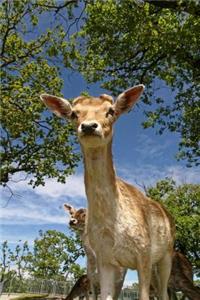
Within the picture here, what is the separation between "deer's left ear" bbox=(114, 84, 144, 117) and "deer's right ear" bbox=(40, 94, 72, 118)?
601mm

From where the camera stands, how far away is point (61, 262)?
222 feet

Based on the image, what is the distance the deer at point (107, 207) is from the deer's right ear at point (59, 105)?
0.07ft

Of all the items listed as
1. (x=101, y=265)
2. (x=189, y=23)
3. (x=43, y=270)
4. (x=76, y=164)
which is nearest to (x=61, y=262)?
(x=43, y=270)

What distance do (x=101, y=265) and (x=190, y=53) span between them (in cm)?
1106

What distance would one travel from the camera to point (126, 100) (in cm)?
599

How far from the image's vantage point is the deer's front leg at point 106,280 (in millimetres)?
5543

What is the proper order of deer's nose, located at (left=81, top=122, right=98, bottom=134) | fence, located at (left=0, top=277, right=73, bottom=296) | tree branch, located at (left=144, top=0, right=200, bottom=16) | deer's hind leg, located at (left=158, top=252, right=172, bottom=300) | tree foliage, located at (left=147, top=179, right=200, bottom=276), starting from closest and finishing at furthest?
1. deer's nose, located at (left=81, top=122, right=98, bottom=134)
2. deer's hind leg, located at (left=158, top=252, right=172, bottom=300)
3. tree branch, located at (left=144, top=0, right=200, bottom=16)
4. tree foliage, located at (left=147, top=179, right=200, bottom=276)
5. fence, located at (left=0, top=277, right=73, bottom=296)

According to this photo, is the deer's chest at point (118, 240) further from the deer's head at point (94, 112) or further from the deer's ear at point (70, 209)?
the deer's ear at point (70, 209)

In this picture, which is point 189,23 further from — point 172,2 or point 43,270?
point 43,270

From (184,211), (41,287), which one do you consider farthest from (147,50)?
(41,287)

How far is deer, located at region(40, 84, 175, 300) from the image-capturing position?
5344mm

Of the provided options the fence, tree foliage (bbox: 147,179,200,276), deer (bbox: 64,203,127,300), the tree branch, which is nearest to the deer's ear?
deer (bbox: 64,203,127,300)

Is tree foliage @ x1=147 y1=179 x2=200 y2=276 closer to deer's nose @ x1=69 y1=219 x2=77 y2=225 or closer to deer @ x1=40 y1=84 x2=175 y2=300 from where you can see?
deer's nose @ x1=69 y1=219 x2=77 y2=225

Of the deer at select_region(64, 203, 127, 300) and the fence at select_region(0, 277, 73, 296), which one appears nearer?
the deer at select_region(64, 203, 127, 300)
